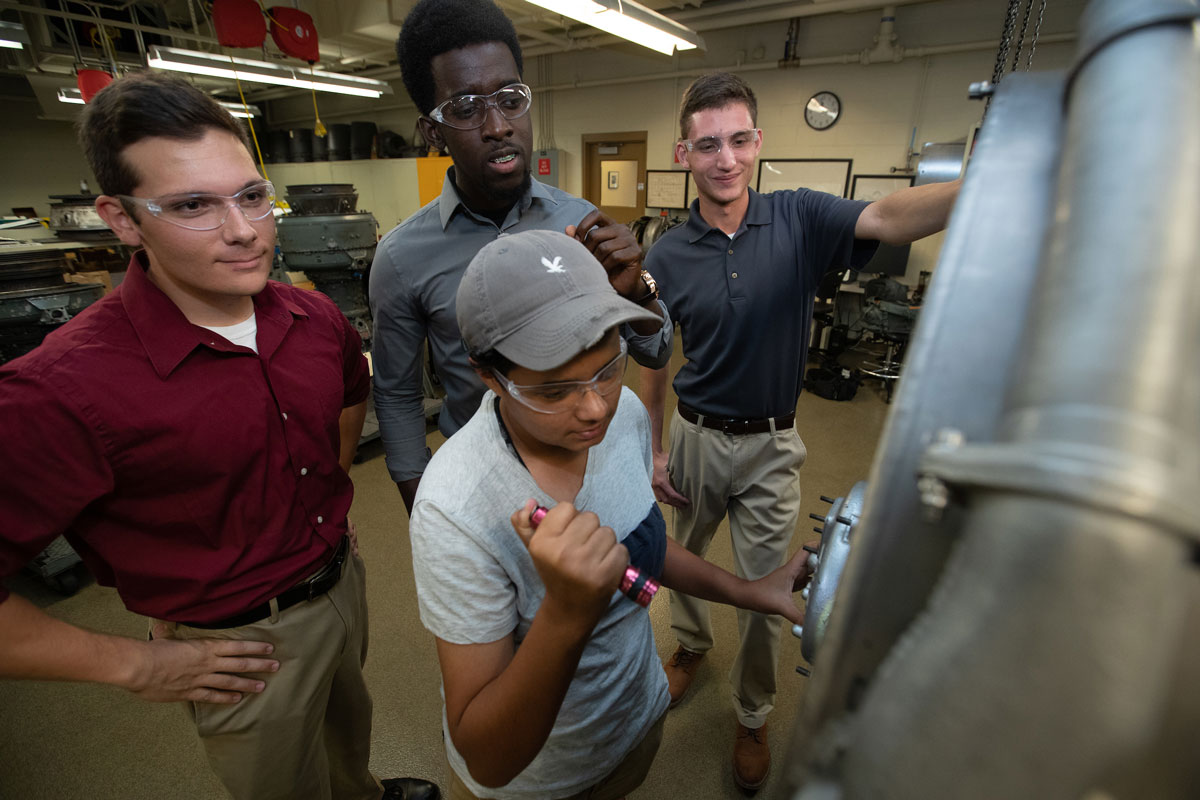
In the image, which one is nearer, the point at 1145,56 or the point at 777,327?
the point at 1145,56

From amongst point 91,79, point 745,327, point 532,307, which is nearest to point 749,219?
point 745,327

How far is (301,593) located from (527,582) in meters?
0.70

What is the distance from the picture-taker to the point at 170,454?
3.36ft

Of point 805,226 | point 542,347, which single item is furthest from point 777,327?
point 542,347

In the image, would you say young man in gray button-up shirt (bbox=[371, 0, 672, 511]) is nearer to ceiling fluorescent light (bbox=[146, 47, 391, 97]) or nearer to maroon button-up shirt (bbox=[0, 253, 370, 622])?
maroon button-up shirt (bbox=[0, 253, 370, 622])

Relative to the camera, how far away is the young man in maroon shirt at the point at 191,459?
0.94m

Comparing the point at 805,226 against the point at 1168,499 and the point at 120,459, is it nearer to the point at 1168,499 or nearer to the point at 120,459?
the point at 1168,499

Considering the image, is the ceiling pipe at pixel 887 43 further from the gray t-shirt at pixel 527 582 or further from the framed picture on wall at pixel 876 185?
the gray t-shirt at pixel 527 582

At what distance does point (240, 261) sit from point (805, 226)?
158 centimetres

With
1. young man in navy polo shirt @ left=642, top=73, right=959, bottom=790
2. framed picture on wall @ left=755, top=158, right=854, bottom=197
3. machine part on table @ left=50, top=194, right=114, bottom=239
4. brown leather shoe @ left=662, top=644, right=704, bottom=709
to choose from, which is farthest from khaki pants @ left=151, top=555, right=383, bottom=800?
framed picture on wall @ left=755, top=158, right=854, bottom=197

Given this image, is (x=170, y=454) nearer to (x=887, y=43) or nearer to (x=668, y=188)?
(x=887, y=43)

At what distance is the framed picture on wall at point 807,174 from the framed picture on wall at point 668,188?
0.90 m

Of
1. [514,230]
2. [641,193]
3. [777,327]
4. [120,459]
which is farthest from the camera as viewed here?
[641,193]

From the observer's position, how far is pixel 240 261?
113 cm
